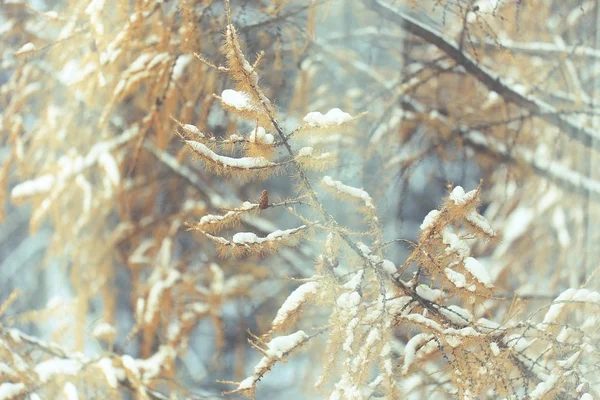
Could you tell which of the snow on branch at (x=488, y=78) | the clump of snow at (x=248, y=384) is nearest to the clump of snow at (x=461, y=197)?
the clump of snow at (x=248, y=384)

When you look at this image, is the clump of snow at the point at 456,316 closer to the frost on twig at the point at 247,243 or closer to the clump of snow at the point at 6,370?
the frost on twig at the point at 247,243

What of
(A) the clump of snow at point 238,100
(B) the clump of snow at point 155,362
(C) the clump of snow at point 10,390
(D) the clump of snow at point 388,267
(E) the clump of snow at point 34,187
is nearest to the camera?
(A) the clump of snow at point 238,100

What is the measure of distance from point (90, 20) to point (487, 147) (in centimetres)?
75

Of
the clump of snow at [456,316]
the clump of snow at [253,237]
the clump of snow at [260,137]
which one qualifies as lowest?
the clump of snow at [456,316]

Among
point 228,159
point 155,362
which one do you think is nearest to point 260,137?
point 228,159

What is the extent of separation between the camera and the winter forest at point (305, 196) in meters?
0.62

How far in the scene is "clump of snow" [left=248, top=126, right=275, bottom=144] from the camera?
57cm

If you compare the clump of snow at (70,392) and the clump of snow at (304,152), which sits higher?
the clump of snow at (304,152)

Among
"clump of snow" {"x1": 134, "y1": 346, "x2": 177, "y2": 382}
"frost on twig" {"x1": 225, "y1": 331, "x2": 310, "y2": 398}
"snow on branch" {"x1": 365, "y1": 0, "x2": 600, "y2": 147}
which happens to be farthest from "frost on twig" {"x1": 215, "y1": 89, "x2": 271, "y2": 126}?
"clump of snow" {"x1": 134, "y1": 346, "x2": 177, "y2": 382}

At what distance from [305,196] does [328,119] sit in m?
0.08

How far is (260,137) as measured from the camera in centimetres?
57

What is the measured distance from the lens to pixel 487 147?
4.09 ft

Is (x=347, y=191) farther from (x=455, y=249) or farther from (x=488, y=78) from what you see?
(x=488, y=78)

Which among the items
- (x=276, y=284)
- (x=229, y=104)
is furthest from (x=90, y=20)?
(x=276, y=284)
